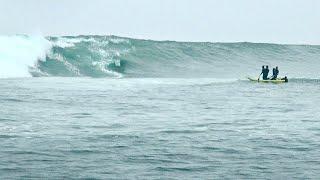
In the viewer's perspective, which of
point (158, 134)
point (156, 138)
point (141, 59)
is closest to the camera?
point (156, 138)

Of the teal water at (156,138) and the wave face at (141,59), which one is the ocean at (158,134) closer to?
the teal water at (156,138)

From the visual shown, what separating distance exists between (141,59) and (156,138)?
5718 centimetres

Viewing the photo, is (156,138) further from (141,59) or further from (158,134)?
(141,59)

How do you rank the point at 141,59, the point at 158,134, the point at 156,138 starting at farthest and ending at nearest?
1. the point at 141,59
2. the point at 158,134
3. the point at 156,138

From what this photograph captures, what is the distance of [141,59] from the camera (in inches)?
2997

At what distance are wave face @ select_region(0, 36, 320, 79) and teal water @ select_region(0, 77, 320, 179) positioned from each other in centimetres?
3371

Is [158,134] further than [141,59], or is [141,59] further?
[141,59]

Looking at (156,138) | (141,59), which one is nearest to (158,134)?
(156,138)

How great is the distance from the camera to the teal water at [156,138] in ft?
48.0

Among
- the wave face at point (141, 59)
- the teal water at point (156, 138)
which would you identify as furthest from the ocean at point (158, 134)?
the wave face at point (141, 59)

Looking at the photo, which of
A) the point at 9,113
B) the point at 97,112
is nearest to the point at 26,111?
the point at 9,113

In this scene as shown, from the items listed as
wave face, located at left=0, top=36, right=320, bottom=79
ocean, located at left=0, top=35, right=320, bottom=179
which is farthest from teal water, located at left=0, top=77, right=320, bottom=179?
wave face, located at left=0, top=36, right=320, bottom=79

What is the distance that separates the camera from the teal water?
14.6m

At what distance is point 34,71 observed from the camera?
63656 mm
